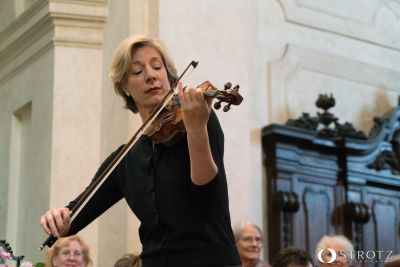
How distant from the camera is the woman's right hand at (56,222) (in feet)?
9.00

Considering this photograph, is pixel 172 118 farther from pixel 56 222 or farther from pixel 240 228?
pixel 240 228

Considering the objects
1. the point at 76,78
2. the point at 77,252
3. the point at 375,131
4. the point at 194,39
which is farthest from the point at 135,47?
the point at 375,131

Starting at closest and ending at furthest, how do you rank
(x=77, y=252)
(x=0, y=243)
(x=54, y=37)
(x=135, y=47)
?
(x=135, y=47) → (x=0, y=243) → (x=77, y=252) → (x=54, y=37)

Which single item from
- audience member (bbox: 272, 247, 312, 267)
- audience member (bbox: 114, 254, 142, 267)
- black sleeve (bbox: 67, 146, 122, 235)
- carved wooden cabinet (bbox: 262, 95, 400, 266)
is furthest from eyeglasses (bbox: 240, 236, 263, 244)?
black sleeve (bbox: 67, 146, 122, 235)

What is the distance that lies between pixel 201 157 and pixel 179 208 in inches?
8.8

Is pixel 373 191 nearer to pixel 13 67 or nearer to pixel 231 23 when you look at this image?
pixel 231 23

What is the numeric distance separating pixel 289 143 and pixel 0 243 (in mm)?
3755

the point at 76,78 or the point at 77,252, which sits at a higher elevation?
the point at 76,78

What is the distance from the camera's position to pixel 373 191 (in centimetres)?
794

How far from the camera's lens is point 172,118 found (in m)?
2.83

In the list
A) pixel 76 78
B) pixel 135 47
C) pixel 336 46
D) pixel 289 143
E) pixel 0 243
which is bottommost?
pixel 0 243

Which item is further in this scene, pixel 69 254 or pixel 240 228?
pixel 240 228

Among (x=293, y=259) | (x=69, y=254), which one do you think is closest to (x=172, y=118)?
(x=69, y=254)

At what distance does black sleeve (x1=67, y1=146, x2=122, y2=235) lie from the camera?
2.99 m
